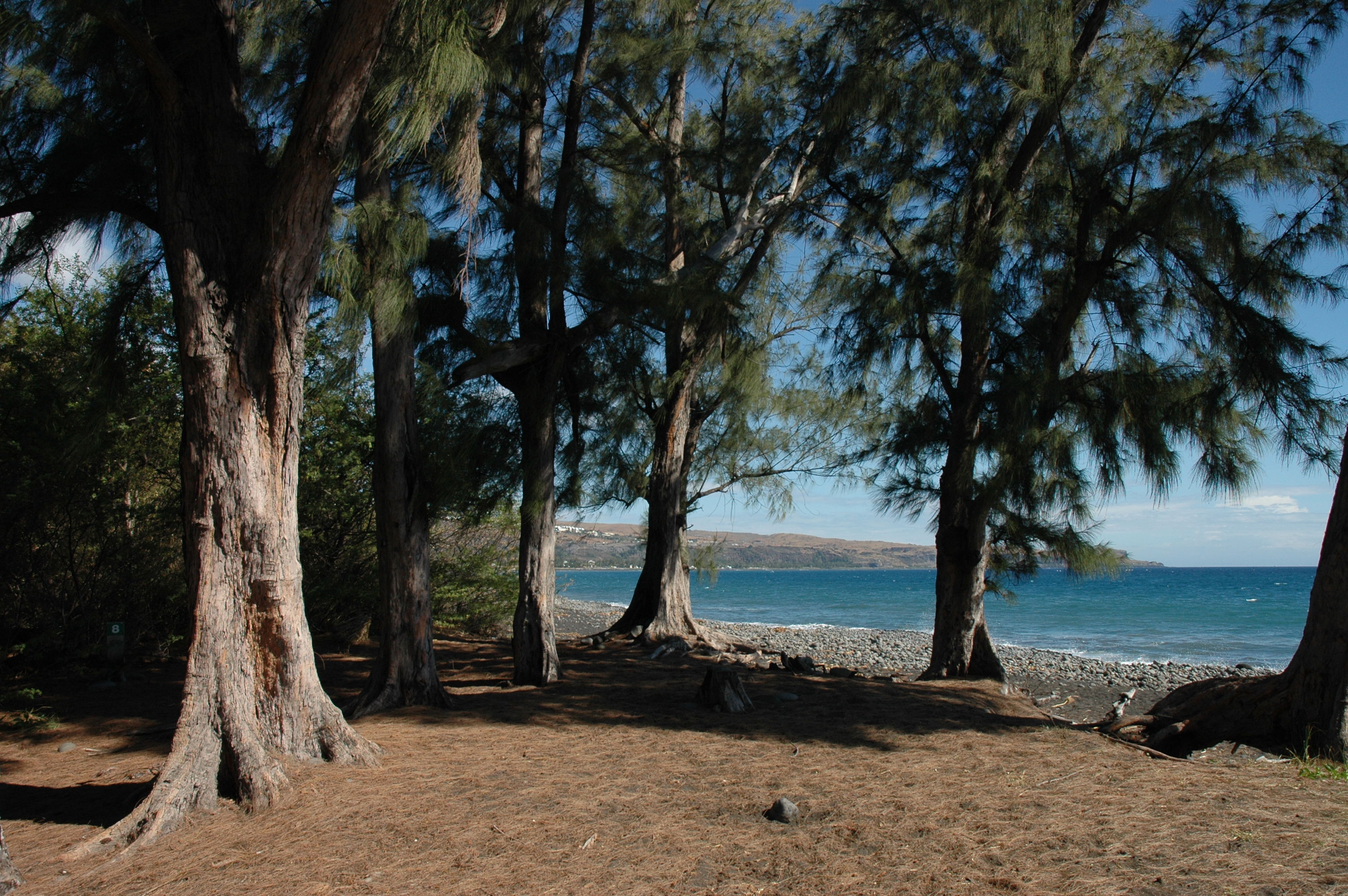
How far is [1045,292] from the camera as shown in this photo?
7.31 metres

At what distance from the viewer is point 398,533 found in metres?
5.79

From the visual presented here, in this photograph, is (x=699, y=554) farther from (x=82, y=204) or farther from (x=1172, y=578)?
(x=1172, y=578)

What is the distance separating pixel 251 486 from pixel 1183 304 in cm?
703

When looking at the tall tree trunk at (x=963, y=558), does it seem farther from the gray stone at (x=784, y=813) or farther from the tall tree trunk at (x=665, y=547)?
the gray stone at (x=784, y=813)

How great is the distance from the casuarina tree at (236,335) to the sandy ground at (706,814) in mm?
330

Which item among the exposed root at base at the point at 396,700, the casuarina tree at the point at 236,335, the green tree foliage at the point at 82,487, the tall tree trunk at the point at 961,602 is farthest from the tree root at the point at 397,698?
the tall tree trunk at the point at 961,602

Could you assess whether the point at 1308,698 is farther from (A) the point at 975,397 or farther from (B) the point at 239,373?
(B) the point at 239,373

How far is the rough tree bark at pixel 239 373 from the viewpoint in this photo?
3779 mm

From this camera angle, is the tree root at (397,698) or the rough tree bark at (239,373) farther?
the tree root at (397,698)

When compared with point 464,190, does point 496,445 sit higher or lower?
lower

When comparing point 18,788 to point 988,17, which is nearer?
point 18,788

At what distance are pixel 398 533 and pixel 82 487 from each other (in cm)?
336

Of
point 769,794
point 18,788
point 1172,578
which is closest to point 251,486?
point 18,788

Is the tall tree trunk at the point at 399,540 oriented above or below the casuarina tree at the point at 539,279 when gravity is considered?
below
